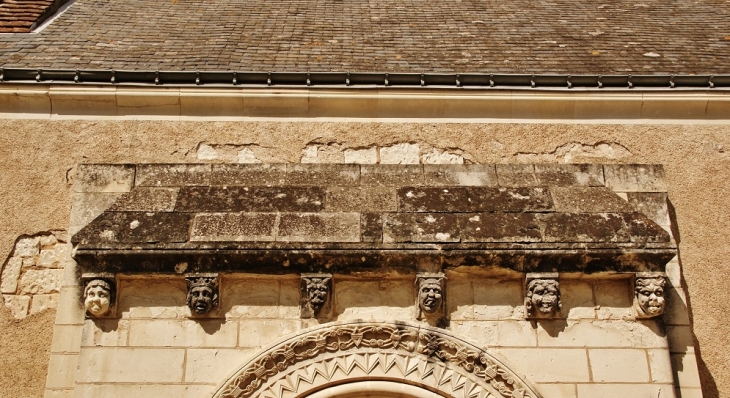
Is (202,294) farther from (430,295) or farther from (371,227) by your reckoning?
(430,295)

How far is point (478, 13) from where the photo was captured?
378 inches

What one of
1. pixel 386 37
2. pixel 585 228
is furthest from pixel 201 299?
pixel 386 37

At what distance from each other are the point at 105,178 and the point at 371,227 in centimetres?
192

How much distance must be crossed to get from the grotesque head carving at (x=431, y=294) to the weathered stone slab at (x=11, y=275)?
3.33 m

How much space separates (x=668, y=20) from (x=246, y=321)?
682 cm

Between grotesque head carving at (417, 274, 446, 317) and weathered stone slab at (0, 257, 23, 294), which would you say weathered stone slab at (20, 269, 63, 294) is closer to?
weathered stone slab at (0, 257, 23, 294)

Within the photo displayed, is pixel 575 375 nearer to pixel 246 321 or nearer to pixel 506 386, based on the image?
pixel 506 386

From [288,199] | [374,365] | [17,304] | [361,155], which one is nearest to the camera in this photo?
[374,365]

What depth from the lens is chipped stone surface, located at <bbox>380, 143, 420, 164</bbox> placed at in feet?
22.7

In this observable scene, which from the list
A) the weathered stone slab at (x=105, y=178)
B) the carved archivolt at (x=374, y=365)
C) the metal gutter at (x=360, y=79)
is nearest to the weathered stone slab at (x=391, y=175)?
the carved archivolt at (x=374, y=365)

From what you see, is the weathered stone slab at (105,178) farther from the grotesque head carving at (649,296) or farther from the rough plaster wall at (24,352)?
the grotesque head carving at (649,296)

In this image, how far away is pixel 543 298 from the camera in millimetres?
4711

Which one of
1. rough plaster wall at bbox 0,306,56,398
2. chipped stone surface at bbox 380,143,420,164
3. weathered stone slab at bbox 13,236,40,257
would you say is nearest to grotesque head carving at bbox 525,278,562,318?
chipped stone surface at bbox 380,143,420,164

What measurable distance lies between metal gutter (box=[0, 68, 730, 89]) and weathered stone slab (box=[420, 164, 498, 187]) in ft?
6.06
